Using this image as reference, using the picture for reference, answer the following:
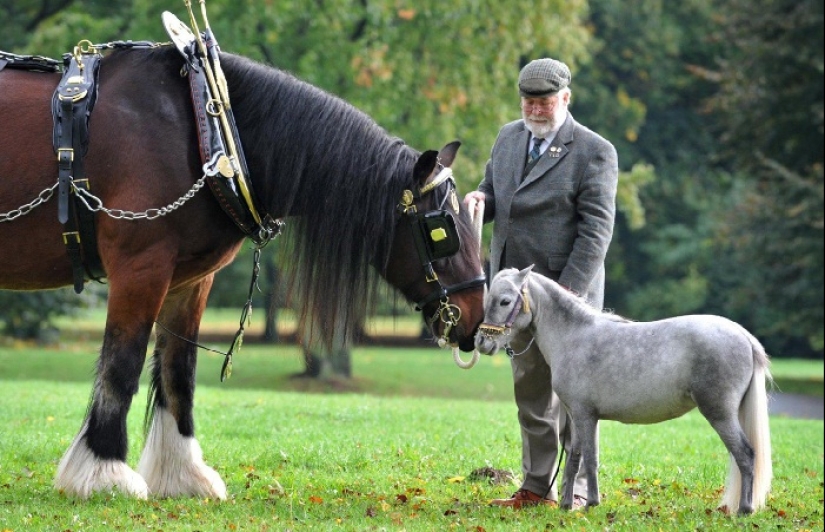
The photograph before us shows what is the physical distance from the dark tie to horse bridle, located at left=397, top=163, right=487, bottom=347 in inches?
20.0

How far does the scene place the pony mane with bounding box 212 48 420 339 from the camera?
5984 millimetres

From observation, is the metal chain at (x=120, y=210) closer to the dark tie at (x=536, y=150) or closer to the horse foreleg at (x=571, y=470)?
the dark tie at (x=536, y=150)

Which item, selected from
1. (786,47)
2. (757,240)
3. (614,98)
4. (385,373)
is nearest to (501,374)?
(385,373)

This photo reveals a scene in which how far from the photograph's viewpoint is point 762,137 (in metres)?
21.4

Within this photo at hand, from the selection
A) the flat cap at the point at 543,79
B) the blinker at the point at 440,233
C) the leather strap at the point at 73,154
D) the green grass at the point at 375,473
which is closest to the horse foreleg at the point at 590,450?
the green grass at the point at 375,473

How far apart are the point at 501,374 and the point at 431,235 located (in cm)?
1947

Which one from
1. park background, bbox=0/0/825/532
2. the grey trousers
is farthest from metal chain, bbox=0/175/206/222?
the grey trousers

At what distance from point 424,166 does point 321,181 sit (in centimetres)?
59

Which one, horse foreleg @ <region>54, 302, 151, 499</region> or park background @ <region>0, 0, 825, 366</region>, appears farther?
park background @ <region>0, 0, 825, 366</region>

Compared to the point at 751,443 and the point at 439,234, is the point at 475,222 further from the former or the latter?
the point at 751,443

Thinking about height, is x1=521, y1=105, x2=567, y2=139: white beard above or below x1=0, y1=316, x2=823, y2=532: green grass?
above

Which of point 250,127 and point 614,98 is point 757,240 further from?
point 250,127

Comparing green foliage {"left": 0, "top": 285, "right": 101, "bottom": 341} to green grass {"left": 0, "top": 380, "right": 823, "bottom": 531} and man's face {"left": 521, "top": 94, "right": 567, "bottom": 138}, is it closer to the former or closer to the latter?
green grass {"left": 0, "top": 380, "right": 823, "bottom": 531}

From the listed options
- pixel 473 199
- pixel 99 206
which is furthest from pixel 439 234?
pixel 99 206
